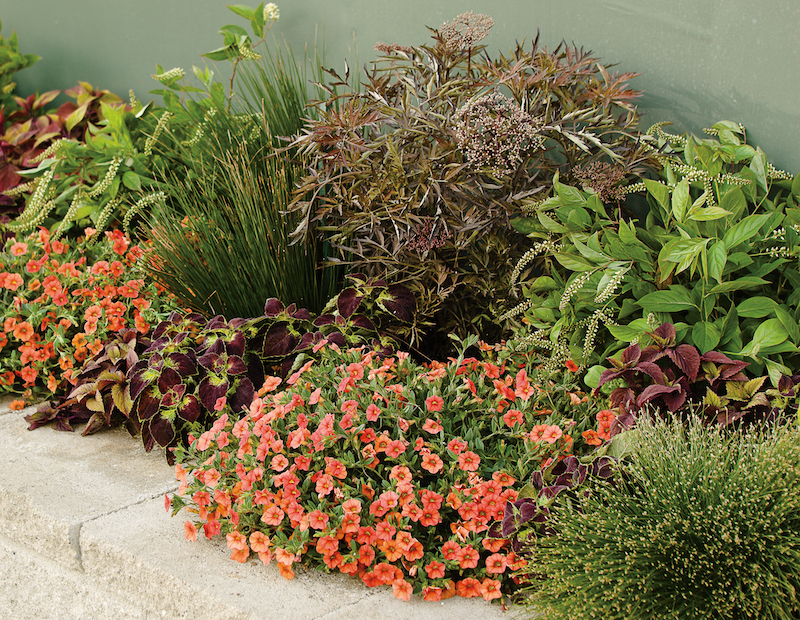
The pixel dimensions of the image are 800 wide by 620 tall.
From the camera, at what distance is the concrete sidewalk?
1.51m

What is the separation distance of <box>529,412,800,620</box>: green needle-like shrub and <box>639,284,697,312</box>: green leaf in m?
0.50

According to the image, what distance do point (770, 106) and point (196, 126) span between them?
2.53 metres

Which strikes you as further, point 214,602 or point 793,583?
point 214,602

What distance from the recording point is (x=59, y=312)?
2744 mm

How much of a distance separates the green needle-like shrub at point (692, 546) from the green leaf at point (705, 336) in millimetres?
410

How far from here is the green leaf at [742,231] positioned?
1692 mm

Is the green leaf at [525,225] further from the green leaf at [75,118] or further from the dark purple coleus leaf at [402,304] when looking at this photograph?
the green leaf at [75,118]

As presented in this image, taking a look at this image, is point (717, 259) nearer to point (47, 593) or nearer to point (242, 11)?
point (47, 593)

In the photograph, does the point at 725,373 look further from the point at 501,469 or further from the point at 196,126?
the point at 196,126

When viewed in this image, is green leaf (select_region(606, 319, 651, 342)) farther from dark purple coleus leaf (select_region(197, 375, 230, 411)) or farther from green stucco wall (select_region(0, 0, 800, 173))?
dark purple coleus leaf (select_region(197, 375, 230, 411))

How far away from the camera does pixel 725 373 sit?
5.55 feet

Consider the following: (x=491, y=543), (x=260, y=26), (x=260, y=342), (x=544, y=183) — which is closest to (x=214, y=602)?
(x=491, y=543)

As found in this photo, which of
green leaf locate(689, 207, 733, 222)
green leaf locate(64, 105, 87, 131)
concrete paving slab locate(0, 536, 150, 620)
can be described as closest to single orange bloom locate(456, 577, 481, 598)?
concrete paving slab locate(0, 536, 150, 620)

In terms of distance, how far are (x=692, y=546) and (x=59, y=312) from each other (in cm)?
257
